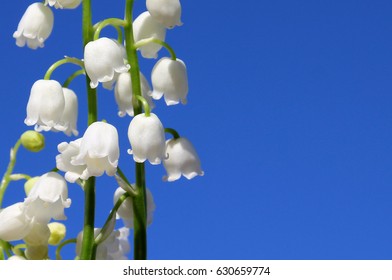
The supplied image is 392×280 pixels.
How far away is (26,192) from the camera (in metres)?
1.52

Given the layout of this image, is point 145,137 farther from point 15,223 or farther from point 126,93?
point 15,223

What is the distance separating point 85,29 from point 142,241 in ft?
1.10

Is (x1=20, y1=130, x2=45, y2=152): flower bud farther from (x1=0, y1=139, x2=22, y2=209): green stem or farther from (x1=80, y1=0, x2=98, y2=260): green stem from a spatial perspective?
(x1=80, y1=0, x2=98, y2=260): green stem

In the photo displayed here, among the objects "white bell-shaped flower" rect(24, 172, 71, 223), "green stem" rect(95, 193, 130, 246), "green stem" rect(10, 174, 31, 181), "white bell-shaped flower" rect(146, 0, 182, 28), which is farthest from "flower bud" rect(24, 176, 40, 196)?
"white bell-shaped flower" rect(146, 0, 182, 28)

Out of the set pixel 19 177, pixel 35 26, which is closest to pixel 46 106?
pixel 35 26

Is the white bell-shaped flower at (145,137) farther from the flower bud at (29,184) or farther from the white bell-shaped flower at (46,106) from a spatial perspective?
the flower bud at (29,184)

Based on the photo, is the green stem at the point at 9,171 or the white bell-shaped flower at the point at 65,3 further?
the green stem at the point at 9,171

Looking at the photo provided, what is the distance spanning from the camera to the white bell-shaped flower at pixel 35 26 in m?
1.42

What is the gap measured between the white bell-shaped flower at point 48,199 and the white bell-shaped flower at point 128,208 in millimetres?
91

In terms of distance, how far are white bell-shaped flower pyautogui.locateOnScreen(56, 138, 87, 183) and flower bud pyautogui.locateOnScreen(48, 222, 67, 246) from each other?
0.22 metres

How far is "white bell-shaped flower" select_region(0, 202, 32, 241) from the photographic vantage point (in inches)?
54.4

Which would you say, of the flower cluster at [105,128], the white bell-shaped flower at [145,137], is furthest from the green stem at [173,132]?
the white bell-shaped flower at [145,137]
